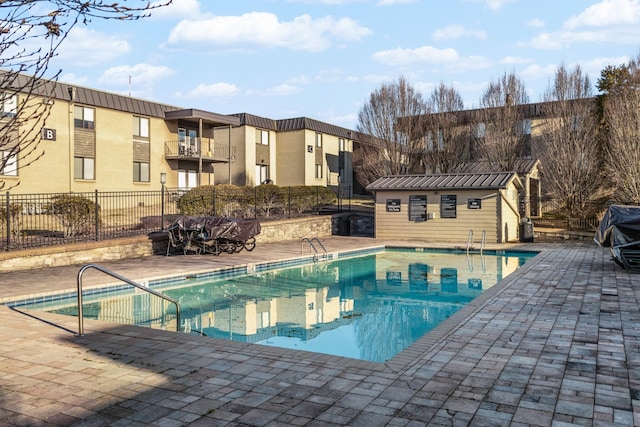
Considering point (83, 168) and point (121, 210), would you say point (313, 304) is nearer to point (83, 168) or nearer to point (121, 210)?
point (121, 210)

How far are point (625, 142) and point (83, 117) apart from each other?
26473mm

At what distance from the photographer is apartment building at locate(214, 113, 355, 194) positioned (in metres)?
33.8

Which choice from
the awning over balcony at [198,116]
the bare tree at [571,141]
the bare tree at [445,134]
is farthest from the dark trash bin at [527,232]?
the awning over balcony at [198,116]

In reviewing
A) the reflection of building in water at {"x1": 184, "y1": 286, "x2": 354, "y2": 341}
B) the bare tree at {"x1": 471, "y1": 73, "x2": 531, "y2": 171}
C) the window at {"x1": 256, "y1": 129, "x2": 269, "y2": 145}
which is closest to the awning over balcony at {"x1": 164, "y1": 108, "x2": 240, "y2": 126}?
the window at {"x1": 256, "y1": 129, "x2": 269, "y2": 145}

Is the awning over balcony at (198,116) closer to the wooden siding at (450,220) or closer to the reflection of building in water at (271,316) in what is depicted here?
the wooden siding at (450,220)

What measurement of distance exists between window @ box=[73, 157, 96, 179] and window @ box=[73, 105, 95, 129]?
1677 mm

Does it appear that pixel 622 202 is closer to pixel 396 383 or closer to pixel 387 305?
pixel 387 305

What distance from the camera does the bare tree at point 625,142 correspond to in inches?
867

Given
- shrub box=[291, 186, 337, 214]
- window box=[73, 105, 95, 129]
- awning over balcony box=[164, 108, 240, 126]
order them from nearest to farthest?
shrub box=[291, 186, 337, 214] → window box=[73, 105, 95, 129] → awning over balcony box=[164, 108, 240, 126]

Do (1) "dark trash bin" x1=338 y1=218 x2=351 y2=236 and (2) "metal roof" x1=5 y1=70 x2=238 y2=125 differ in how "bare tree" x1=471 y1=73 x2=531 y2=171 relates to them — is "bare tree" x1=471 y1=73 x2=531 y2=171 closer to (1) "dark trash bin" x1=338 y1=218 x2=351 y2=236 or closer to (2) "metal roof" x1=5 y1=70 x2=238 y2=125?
(1) "dark trash bin" x1=338 y1=218 x2=351 y2=236

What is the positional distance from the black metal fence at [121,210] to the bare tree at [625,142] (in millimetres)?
13979

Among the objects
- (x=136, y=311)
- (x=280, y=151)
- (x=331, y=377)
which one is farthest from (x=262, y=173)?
(x=331, y=377)

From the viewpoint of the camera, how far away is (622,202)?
22188mm

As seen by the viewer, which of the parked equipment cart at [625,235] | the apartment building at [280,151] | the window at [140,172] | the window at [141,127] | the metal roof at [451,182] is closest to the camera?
the parked equipment cart at [625,235]
